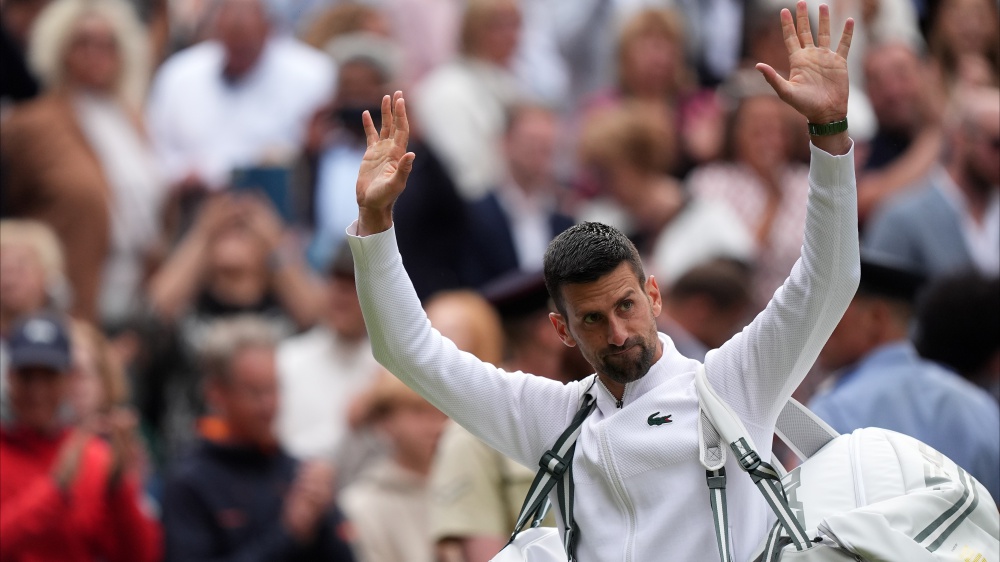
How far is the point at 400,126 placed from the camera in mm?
4312

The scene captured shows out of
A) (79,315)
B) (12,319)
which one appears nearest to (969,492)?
(12,319)

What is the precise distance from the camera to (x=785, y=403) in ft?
13.8

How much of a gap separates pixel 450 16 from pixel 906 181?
408 centimetres

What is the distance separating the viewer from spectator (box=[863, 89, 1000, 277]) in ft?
28.2

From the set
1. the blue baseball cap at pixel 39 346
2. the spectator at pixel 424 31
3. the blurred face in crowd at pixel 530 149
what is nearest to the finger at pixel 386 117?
the blue baseball cap at pixel 39 346

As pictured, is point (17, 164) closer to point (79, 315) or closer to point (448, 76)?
point (79, 315)

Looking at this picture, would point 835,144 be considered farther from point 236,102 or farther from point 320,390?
point 236,102

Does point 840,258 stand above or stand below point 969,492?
above

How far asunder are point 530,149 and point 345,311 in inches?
70.5

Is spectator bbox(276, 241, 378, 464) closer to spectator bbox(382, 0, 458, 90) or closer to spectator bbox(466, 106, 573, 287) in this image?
spectator bbox(466, 106, 573, 287)

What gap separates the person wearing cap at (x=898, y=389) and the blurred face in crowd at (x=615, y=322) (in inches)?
72.1

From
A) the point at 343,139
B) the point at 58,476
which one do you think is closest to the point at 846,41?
the point at 58,476

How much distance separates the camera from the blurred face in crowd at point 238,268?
9758 millimetres

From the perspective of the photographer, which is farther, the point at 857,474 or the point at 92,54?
the point at 92,54
